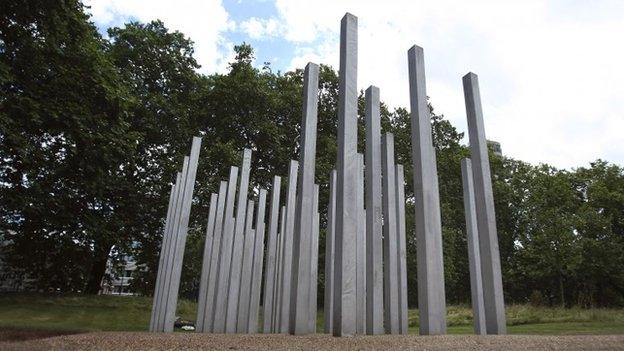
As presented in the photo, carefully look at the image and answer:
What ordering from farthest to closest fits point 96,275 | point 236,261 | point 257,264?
point 96,275
point 257,264
point 236,261

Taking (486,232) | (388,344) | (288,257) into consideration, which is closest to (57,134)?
(288,257)

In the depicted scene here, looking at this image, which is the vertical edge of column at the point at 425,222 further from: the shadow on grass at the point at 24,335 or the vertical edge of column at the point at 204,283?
the vertical edge of column at the point at 204,283

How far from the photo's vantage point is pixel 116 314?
1722cm

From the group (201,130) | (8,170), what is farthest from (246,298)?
(201,130)

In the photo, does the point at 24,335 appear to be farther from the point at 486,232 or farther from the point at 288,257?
the point at 486,232

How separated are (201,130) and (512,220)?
80.4ft

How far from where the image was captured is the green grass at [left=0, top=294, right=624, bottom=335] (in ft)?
44.2

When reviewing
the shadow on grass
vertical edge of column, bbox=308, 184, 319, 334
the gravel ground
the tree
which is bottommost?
the shadow on grass

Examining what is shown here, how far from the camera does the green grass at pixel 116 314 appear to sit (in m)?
13.5

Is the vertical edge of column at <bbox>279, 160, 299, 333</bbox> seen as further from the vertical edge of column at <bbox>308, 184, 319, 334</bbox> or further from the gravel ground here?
the gravel ground

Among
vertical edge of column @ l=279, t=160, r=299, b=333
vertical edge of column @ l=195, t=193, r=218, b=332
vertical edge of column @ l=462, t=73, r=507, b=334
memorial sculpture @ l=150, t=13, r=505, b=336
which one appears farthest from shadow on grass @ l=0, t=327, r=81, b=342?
vertical edge of column @ l=462, t=73, r=507, b=334

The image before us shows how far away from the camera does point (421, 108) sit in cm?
484

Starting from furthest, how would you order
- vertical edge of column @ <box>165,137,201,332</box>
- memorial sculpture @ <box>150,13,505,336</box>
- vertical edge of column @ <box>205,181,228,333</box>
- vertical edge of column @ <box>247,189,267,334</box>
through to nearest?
vertical edge of column @ <box>247,189,267,334</box> → vertical edge of column @ <box>205,181,228,333</box> → vertical edge of column @ <box>165,137,201,332</box> → memorial sculpture @ <box>150,13,505,336</box>

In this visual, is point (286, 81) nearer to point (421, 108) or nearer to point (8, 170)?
point (8, 170)
